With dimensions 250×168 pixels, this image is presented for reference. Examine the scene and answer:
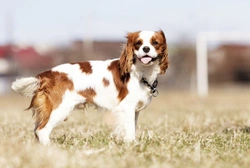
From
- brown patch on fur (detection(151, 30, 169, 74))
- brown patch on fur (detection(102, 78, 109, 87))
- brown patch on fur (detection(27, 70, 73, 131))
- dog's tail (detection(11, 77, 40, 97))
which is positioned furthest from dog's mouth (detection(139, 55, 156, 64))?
dog's tail (detection(11, 77, 40, 97))

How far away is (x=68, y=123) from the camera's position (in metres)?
8.79

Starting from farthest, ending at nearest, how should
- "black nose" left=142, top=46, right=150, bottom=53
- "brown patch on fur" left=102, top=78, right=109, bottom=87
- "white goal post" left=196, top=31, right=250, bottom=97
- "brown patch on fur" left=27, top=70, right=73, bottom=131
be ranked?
"white goal post" left=196, top=31, right=250, bottom=97, "brown patch on fur" left=102, top=78, right=109, bottom=87, "brown patch on fur" left=27, top=70, right=73, bottom=131, "black nose" left=142, top=46, right=150, bottom=53

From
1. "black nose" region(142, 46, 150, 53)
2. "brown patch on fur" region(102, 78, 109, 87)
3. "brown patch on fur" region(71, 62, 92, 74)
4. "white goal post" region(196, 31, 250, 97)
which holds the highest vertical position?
"black nose" region(142, 46, 150, 53)

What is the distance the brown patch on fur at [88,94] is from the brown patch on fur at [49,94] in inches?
5.5

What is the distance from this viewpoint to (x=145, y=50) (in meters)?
5.74

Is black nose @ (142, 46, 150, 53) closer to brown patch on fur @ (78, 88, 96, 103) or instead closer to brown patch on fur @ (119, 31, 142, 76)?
brown patch on fur @ (119, 31, 142, 76)

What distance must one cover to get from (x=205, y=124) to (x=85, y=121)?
1981mm

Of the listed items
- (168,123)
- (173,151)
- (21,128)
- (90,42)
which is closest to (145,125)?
(168,123)

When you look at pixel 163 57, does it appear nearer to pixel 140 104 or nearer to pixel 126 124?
pixel 140 104

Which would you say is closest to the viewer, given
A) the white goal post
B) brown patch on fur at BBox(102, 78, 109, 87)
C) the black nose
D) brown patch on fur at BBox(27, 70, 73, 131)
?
the black nose

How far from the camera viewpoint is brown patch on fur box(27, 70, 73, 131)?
5.84 meters

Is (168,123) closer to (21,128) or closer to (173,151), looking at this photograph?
(21,128)

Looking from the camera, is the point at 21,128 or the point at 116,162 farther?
the point at 21,128

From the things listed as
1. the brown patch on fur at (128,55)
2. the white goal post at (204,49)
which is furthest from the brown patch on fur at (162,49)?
the white goal post at (204,49)
